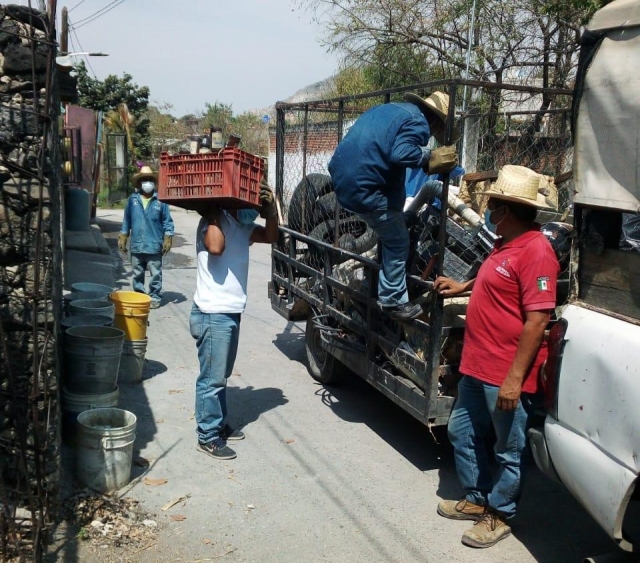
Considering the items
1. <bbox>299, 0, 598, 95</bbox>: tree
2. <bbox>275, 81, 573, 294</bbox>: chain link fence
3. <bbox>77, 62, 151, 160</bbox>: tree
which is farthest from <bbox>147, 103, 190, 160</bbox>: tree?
<bbox>275, 81, 573, 294</bbox>: chain link fence

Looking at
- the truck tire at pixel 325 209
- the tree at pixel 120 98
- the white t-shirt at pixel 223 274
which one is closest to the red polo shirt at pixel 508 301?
the white t-shirt at pixel 223 274

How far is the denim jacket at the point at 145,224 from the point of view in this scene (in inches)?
358

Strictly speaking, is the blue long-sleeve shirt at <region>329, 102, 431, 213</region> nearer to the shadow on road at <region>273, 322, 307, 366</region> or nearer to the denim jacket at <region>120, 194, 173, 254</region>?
the shadow on road at <region>273, 322, 307, 366</region>

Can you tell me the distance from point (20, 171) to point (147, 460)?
7.25ft

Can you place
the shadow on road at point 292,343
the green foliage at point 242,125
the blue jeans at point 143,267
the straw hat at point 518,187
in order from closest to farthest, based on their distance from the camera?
the straw hat at point 518,187 → the shadow on road at point 292,343 → the blue jeans at point 143,267 → the green foliage at point 242,125

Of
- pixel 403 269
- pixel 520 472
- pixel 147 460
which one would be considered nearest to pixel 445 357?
pixel 403 269

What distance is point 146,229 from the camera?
9.12 meters

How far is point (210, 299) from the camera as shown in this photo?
4699 mm

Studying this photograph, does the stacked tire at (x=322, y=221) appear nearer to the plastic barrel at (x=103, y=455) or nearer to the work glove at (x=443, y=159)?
the work glove at (x=443, y=159)

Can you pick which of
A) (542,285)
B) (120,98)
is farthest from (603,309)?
(120,98)

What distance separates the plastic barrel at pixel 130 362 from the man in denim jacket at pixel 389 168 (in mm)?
2637

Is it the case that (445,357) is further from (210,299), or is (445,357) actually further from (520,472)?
(210,299)

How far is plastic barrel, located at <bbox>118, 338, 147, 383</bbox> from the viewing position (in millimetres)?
6168

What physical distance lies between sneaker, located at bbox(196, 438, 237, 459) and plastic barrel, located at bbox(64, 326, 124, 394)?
2.59ft
